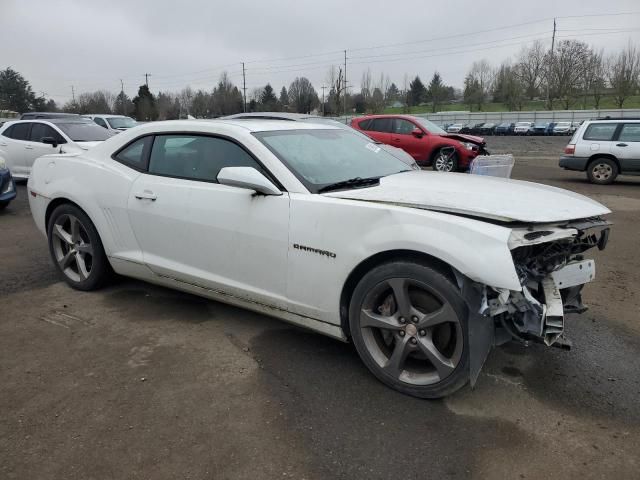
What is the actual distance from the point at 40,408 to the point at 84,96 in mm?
89091

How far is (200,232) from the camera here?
3.43 metres

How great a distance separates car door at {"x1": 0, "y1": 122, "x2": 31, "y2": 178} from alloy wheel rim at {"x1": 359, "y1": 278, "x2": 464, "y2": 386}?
1105cm

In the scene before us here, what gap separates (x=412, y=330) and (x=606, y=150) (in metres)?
11.7

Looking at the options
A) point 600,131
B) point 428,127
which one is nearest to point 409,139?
point 428,127

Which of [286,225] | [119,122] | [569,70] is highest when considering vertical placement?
[569,70]

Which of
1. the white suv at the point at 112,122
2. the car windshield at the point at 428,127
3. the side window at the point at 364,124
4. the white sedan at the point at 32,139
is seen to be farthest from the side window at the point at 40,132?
the car windshield at the point at 428,127

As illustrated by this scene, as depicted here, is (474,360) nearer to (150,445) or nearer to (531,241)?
Answer: (531,241)

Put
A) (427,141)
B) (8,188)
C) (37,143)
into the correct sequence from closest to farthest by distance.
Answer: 1. (8,188)
2. (37,143)
3. (427,141)

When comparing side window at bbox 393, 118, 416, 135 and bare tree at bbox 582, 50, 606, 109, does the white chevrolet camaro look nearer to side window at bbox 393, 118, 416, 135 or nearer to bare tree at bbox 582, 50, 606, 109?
side window at bbox 393, 118, 416, 135

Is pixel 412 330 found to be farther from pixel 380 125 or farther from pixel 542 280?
pixel 380 125

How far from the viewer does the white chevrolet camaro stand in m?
2.56

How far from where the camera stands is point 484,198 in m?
2.80

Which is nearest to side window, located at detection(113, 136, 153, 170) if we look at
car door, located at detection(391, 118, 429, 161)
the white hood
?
the white hood

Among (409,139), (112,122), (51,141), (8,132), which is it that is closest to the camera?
(51,141)
